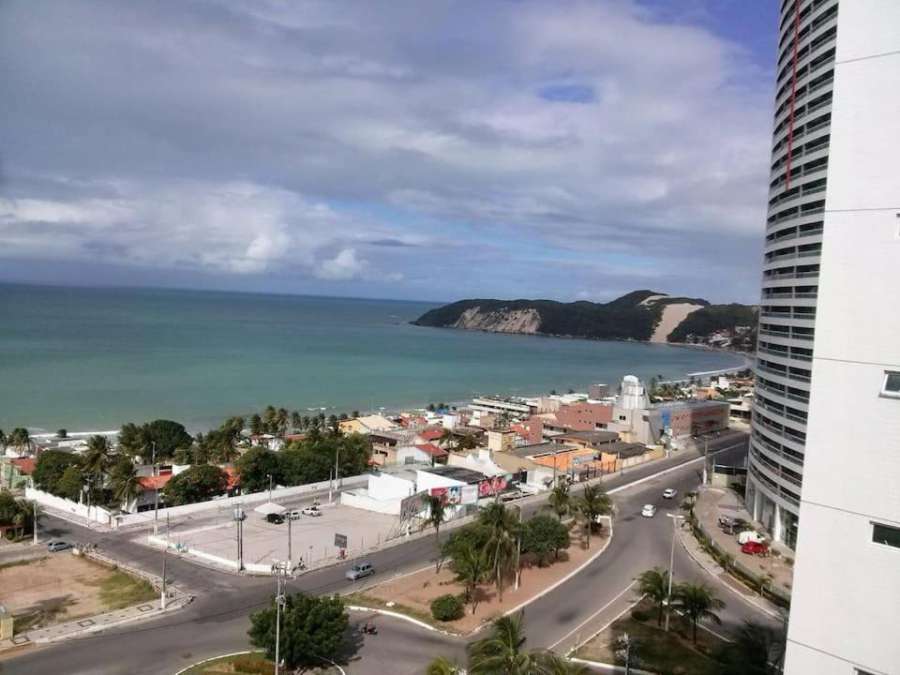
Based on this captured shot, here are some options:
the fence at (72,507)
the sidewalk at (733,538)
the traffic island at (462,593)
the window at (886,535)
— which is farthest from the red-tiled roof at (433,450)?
the window at (886,535)

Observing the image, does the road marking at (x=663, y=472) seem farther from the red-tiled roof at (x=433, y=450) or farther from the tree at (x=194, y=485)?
the tree at (x=194, y=485)

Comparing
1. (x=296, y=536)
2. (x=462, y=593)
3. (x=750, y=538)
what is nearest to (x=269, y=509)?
(x=296, y=536)

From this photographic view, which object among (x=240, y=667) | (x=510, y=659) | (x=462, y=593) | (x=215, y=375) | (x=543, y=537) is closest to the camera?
(x=510, y=659)

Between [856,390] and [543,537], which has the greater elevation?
[856,390]

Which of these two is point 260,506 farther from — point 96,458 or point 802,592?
point 802,592

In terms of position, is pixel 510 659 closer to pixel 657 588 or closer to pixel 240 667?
pixel 240 667

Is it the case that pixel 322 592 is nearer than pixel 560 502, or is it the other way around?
pixel 322 592

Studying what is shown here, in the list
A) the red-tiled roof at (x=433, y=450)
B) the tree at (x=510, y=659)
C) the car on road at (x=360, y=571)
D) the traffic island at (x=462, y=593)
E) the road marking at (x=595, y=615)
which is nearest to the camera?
the tree at (x=510, y=659)
